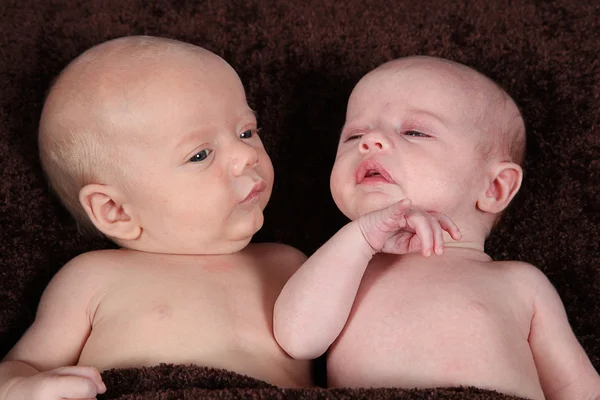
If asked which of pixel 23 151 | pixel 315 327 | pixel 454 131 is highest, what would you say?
pixel 454 131

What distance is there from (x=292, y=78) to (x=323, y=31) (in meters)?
0.14

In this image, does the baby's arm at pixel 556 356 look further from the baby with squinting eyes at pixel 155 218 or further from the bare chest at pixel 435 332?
the baby with squinting eyes at pixel 155 218

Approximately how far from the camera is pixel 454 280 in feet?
5.32

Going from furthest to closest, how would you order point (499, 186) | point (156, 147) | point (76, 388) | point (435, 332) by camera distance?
1. point (499, 186)
2. point (156, 147)
3. point (435, 332)
4. point (76, 388)

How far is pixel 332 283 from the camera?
1.60 metres

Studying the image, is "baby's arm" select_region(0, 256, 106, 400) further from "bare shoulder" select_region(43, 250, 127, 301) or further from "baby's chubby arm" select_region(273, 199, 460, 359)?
"baby's chubby arm" select_region(273, 199, 460, 359)

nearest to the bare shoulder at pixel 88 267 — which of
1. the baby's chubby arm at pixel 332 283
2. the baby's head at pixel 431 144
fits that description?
the baby's chubby arm at pixel 332 283

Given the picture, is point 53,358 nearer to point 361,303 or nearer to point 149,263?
point 149,263

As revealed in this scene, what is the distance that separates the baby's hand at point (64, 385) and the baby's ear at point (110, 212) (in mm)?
343

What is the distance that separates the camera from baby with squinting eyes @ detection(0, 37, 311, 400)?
162cm

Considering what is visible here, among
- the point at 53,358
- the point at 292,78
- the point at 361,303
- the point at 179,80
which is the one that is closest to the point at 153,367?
the point at 53,358

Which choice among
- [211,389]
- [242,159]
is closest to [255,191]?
[242,159]

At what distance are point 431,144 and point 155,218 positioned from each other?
55 centimetres

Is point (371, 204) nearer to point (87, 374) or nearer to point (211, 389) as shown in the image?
point (211, 389)
